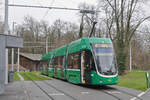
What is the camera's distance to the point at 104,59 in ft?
52.0

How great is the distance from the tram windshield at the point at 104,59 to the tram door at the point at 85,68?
0.72 meters

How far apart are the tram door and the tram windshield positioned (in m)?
0.72

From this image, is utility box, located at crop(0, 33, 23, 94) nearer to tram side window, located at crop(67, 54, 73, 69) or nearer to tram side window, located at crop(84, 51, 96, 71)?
tram side window, located at crop(84, 51, 96, 71)

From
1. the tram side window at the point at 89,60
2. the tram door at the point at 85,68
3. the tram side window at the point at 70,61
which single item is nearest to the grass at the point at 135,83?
the tram door at the point at 85,68

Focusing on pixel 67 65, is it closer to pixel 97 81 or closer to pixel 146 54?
pixel 97 81

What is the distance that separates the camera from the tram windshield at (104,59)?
1559 centimetres

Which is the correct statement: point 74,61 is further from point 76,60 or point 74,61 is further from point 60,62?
point 60,62

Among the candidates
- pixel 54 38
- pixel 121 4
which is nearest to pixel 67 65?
pixel 121 4

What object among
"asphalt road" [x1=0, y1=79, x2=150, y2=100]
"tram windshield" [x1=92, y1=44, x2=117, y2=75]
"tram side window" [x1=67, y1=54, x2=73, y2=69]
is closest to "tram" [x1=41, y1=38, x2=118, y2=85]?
"tram windshield" [x1=92, y1=44, x2=117, y2=75]

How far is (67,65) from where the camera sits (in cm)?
2102

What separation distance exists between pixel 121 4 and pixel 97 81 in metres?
19.1

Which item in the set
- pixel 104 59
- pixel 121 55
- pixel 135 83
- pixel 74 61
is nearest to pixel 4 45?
pixel 104 59

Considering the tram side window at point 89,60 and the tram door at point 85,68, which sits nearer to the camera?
the tram side window at point 89,60

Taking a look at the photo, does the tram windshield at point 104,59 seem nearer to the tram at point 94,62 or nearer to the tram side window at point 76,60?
the tram at point 94,62
